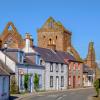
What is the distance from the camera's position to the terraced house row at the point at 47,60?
58.2 metres

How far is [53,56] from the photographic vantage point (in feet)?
243

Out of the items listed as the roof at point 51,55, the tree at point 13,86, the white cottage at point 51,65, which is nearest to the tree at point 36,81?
the white cottage at point 51,65

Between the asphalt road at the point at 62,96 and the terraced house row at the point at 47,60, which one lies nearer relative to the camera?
the asphalt road at the point at 62,96

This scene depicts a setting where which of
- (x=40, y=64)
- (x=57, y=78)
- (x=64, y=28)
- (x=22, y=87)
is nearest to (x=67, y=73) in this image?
(x=57, y=78)

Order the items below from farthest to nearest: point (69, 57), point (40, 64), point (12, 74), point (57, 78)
→ point (69, 57) → point (57, 78) → point (40, 64) → point (12, 74)

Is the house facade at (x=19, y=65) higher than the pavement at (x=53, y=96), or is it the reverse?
the house facade at (x=19, y=65)

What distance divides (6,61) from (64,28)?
2261 inches

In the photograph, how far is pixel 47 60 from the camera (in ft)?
224

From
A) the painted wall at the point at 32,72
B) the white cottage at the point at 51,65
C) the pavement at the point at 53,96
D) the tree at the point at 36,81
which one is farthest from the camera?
the white cottage at the point at 51,65

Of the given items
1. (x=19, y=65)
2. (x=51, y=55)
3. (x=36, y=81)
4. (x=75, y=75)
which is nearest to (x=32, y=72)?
(x=36, y=81)

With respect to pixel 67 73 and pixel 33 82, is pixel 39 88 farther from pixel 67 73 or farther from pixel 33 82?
pixel 67 73

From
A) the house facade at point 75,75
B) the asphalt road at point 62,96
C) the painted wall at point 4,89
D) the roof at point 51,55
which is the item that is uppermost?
the roof at point 51,55

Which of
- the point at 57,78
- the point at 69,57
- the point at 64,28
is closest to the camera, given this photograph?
the point at 57,78

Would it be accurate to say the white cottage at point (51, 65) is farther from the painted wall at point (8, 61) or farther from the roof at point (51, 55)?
the painted wall at point (8, 61)
